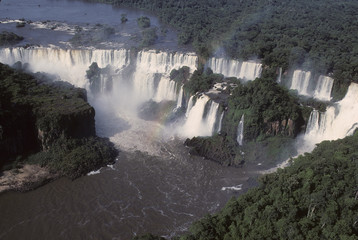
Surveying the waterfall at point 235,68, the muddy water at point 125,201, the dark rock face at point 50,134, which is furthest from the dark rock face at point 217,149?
the waterfall at point 235,68

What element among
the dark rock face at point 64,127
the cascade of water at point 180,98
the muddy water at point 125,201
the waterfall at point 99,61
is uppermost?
the waterfall at point 99,61

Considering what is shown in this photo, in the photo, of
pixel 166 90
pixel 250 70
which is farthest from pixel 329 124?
pixel 166 90

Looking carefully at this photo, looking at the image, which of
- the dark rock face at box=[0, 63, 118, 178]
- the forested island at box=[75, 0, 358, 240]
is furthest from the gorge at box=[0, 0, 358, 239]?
the dark rock face at box=[0, 63, 118, 178]

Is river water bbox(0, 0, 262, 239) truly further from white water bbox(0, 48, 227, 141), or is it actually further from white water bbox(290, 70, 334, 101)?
white water bbox(290, 70, 334, 101)

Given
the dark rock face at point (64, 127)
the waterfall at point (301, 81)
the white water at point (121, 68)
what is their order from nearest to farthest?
the dark rock face at point (64, 127)
the waterfall at point (301, 81)
the white water at point (121, 68)

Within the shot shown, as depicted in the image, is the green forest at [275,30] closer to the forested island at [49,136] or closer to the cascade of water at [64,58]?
the cascade of water at [64,58]

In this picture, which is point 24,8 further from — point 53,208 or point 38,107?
point 53,208
